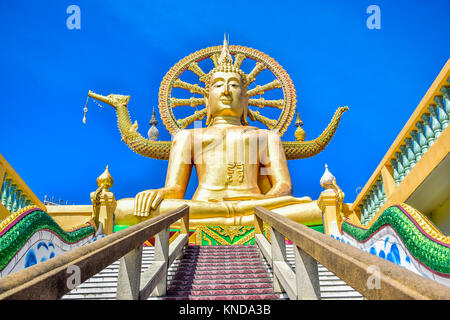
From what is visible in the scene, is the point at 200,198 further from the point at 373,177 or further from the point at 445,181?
the point at 445,181

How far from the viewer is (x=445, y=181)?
393 cm

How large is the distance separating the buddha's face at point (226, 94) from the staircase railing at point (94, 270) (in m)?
5.14

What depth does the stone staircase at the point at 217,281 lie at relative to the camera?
8.27ft

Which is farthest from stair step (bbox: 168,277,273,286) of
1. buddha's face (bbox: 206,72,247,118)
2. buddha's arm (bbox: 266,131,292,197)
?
buddha's face (bbox: 206,72,247,118)

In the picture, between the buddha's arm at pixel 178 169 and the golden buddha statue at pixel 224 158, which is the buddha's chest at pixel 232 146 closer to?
the golden buddha statue at pixel 224 158

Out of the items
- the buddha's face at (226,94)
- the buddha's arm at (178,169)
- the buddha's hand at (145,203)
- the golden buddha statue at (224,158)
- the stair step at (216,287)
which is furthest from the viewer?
the buddha's face at (226,94)

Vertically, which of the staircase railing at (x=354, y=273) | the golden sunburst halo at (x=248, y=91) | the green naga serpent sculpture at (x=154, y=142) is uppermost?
the golden sunburst halo at (x=248, y=91)

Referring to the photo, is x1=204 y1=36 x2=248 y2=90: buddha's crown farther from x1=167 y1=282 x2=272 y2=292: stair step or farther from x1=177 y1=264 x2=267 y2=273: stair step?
x1=167 y1=282 x2=272 y2=292: stair step

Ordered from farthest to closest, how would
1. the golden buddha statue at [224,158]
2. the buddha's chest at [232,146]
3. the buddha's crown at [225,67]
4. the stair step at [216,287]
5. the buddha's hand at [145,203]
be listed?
1. the buddha's crown at [225,67]
2. the buddha's chest at [232,146]
3. the golden buddha statue at [224,158]
4. the buddha's hand at [145,203]
5. the stair step at [216,287]

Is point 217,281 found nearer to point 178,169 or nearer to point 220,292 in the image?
point 220,292

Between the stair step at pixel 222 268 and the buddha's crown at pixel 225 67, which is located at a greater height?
the buddha's crown at pixel 225 67

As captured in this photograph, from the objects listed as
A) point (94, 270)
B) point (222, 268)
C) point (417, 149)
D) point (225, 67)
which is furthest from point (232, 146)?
point (94, 270)

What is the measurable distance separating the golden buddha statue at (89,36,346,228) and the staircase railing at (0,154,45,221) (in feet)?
5.26

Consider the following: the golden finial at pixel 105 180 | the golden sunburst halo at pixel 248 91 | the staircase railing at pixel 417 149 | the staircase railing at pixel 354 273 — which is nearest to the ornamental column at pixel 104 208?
the golden finial at pixel 105 180
